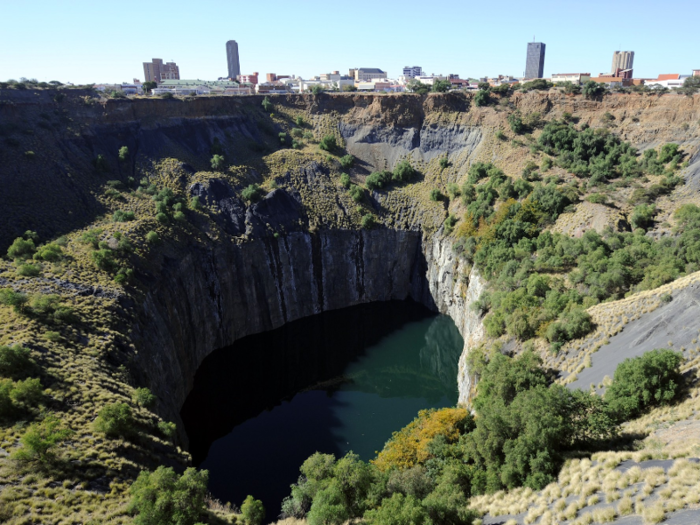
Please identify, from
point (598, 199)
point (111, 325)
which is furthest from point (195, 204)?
point (598, 199)

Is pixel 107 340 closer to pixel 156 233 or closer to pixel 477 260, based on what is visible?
pixel 156 233

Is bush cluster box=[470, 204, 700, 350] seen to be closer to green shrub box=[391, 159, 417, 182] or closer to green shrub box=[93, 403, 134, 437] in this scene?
green shrub box=[391, 159, 417, 182]

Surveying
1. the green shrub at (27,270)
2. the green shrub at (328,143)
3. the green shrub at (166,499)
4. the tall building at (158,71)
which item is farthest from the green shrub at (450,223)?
the tall building at (158,71)

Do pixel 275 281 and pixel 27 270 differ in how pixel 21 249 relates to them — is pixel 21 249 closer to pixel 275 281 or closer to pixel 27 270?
pixel 27 270

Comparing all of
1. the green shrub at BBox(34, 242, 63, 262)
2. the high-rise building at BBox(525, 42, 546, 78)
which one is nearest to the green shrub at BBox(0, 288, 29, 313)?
the green shrub at BBox(34, 242, 63, 262)

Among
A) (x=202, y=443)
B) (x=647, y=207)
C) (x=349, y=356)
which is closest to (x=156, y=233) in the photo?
(x=202, y=443)

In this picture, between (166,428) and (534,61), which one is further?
(534,61)
